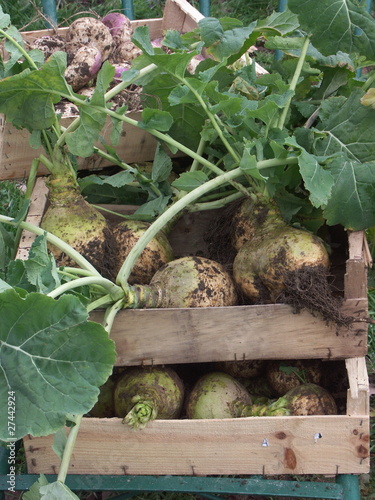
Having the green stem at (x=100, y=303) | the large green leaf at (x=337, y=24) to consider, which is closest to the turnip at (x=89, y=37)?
the large green leaf at (x=337, y=24)

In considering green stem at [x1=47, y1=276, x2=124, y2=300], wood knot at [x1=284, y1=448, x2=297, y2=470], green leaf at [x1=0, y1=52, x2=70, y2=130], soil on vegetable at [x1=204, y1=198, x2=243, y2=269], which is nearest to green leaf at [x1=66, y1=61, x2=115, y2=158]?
green leaf at [x1=0, y1=52, x2=70, y2=130]

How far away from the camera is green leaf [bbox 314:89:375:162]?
2.02 metres

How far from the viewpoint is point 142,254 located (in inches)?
84.9

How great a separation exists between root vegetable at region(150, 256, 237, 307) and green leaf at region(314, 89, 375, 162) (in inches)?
19.3

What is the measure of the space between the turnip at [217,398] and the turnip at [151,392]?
5 centimetres

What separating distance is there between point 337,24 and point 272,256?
71 cm

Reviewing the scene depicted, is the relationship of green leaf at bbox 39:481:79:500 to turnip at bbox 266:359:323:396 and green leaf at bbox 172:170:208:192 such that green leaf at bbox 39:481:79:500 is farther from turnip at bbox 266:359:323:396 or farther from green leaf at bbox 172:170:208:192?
green leaf at bbox 172:170:208:192

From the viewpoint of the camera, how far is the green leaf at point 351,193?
77.6 inches

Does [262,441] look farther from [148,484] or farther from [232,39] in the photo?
[232,39]

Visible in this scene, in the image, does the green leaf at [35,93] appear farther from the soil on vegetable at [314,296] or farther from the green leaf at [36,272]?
the soil on vegetable at [314,296]

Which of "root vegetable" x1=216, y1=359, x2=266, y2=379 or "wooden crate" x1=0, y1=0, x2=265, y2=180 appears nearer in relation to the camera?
"root vegetable" x1=216, y1=359, x2=266, y2=379

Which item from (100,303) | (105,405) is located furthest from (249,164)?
(105,405)

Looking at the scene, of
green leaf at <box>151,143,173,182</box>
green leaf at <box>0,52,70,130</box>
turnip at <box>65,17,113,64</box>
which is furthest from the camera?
turnip at <box>65,17,113,64</box>

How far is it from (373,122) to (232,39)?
0.50m
